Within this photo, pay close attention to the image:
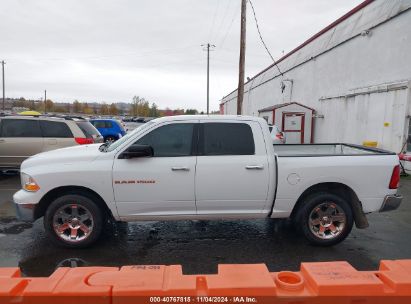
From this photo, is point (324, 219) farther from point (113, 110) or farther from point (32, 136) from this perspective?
point (113, 110)

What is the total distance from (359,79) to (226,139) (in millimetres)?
10570

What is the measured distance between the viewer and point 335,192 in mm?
4832

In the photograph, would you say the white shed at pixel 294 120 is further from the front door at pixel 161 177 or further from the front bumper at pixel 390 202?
the front door at pixel 161 177

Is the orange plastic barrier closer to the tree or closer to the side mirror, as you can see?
the side mirror

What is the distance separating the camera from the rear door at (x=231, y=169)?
4477 mm

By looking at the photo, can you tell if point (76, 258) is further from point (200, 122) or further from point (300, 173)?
point (300, 173)

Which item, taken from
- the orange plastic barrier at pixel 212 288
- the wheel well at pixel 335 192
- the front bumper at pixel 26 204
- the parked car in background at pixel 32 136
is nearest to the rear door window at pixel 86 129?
the parked car in background at pixel 32 136

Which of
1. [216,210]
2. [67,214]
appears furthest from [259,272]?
[67,214]

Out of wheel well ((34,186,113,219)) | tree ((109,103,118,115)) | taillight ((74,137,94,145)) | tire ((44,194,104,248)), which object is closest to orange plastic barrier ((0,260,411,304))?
tire ((44,194,104,248))

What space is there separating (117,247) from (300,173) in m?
2.78

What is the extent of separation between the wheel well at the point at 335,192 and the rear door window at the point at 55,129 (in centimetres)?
653

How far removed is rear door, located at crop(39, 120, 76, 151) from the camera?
8.73 metres

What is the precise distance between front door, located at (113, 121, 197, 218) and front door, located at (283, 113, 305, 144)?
13.3 meters

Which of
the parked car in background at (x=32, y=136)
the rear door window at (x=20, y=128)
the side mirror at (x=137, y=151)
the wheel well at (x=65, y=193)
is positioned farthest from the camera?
the rear door window at (x=20, y=128)
